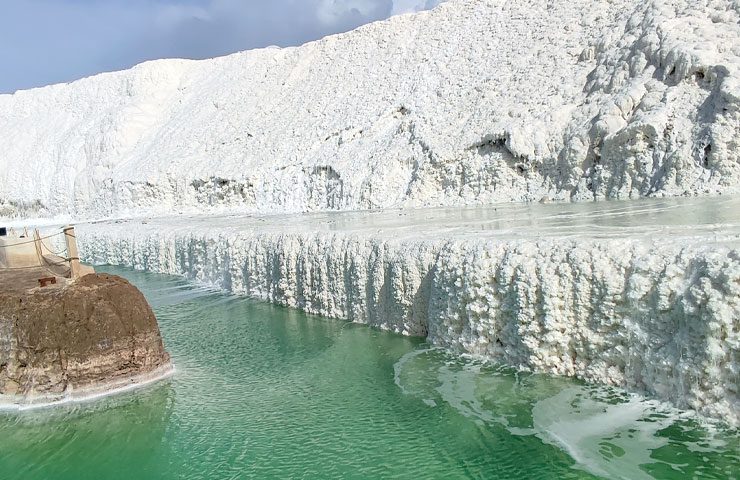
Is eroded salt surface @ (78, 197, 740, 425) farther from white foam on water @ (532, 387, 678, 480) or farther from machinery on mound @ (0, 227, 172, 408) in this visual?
machinery on mound @ (0, 227, 172, 408)

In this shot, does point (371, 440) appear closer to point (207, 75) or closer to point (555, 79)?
point (555, 79)

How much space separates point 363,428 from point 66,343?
161 inches

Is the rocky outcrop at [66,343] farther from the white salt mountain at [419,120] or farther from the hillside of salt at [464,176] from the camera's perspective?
the white salt mountain at [419,120]

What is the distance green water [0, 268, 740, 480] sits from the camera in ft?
18.0

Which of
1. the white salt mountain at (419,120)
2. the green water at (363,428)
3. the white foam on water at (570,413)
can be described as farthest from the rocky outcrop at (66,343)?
the white salt mountain at (419,120)

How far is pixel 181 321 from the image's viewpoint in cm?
1230

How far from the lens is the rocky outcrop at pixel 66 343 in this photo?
787 centimetres

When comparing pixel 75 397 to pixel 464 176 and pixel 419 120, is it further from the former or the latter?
pixel 419 120

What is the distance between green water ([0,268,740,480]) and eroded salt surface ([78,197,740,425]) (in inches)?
13.6

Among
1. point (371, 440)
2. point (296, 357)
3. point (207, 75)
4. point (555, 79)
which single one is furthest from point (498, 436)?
point (207, 75)

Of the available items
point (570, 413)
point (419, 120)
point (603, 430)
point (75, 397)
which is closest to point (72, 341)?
point (75, 397)

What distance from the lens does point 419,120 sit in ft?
80.7

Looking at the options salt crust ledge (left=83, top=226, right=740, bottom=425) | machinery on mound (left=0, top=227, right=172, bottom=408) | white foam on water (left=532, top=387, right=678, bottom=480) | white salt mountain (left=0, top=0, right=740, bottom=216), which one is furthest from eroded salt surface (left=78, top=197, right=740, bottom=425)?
white salt mountain (left=0, top=0, right=740, bottom=216)

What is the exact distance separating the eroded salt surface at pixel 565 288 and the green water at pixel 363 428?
345mm
